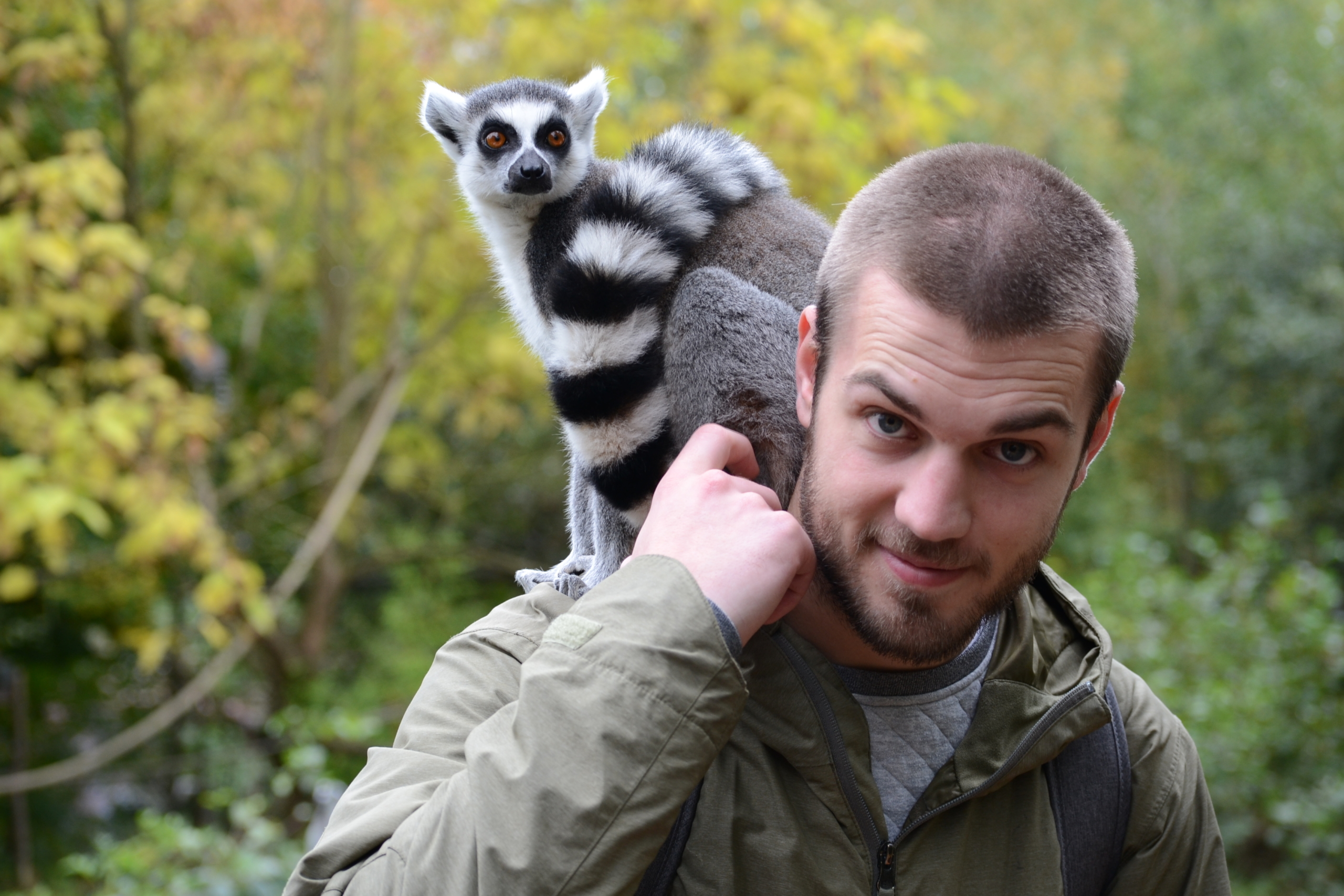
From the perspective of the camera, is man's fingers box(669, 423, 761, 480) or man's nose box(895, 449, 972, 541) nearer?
man's nose box(895, 449, 972, 541)

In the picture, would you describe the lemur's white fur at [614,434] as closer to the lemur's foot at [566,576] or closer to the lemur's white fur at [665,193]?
the lemur's foot at [566,576]

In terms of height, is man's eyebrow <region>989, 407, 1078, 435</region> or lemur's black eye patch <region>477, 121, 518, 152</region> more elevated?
man's eyebrow <region>989, 407, 1078, 435</region>

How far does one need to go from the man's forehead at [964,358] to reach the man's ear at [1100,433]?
95mm

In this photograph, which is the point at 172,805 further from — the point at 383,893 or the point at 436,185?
the point at 383,893

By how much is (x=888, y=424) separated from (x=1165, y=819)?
67 centimetres

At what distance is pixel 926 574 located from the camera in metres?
1.34

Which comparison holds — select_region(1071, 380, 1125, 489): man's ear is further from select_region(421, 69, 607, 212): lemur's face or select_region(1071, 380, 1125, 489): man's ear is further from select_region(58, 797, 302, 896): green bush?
select_region(58, 797, 302, 896): green bush

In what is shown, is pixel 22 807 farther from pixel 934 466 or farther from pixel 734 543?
pixel 934 466

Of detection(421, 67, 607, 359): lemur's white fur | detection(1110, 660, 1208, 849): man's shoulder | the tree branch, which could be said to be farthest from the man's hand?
the tree branch

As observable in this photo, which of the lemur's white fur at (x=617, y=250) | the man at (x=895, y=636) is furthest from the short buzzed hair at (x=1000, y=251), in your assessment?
the lemur's white fur at (x=617, y=250)

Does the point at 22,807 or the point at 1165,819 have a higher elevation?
the point at 1165,819

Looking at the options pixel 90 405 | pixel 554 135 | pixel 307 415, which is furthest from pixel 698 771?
pixel 307 415

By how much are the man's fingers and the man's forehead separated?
0.72 ft

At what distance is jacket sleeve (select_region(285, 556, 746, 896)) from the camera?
1062 millimetres
